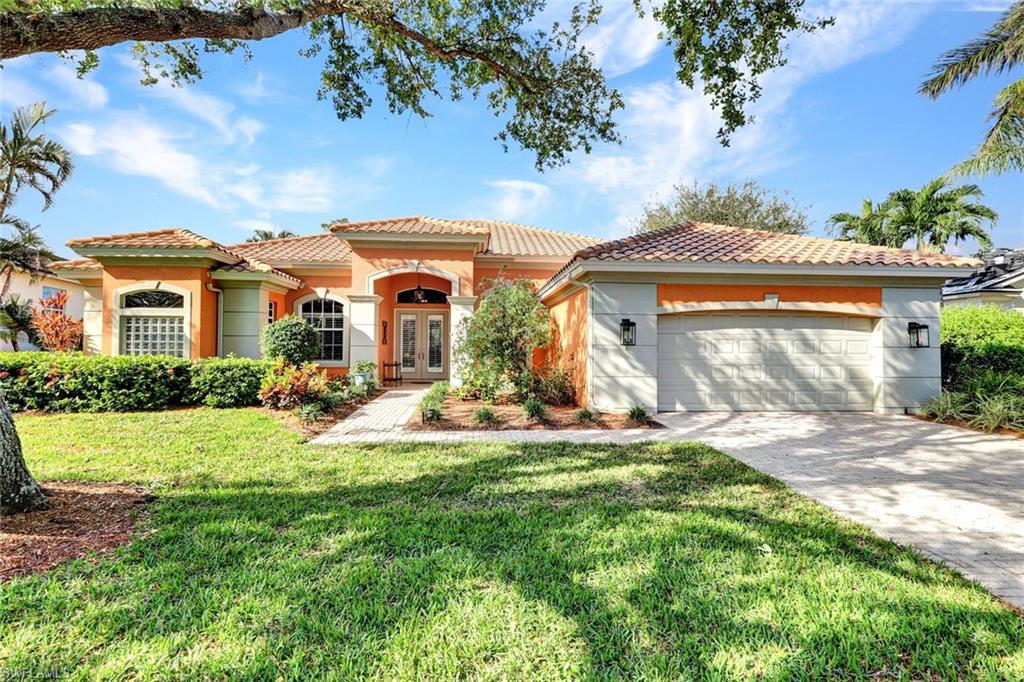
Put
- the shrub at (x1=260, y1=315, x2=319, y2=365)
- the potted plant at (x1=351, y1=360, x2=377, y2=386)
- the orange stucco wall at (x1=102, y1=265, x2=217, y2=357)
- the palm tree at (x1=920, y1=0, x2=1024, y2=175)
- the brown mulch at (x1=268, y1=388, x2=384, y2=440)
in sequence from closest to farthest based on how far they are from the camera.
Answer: the brown mulch at (x1=268, y1=388, x2=384, y2=440) < the palm tree at (x1=920, y1=0, x2=1024, y2=175) < the shrub at (x1=260, y1=315, x2=319, y2=365) < the orange stucco wall at (x1=102, y1=265, x2=217, y2=357) < the potted plant at (x1=351, y1=360, x2=377, y2=386)

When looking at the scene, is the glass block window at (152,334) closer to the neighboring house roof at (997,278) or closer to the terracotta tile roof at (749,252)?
the terracotta tile roof at (749,252)

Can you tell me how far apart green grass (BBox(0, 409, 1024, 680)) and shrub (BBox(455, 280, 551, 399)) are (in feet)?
20.6

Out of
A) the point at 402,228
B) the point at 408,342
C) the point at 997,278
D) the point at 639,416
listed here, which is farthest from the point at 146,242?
the point at 997,278

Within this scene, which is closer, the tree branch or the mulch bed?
the tree branch

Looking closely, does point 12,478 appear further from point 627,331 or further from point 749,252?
point 749,252

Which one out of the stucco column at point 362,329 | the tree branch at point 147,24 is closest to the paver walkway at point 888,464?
the stucco column at point 362,329

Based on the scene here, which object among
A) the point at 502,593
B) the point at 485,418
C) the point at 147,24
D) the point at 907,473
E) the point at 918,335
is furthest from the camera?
the point at 918,335

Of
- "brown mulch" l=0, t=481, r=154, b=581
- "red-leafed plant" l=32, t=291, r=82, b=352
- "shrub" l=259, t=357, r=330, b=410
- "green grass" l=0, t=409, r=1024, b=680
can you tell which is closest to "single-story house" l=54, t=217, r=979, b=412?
"red-leafed plant" l=32, t=291, r=82, b=352

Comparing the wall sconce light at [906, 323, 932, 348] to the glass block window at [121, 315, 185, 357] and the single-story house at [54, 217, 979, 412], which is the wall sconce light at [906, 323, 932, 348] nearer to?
the single-story house at [54, 217, 979, 412]

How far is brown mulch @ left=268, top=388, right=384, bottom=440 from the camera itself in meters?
8.52

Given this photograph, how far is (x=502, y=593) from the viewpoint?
3094mm

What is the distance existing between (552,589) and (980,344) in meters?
16.3

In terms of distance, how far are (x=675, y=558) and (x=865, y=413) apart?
397 inches

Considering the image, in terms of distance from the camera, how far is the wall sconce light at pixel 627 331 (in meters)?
10.2
